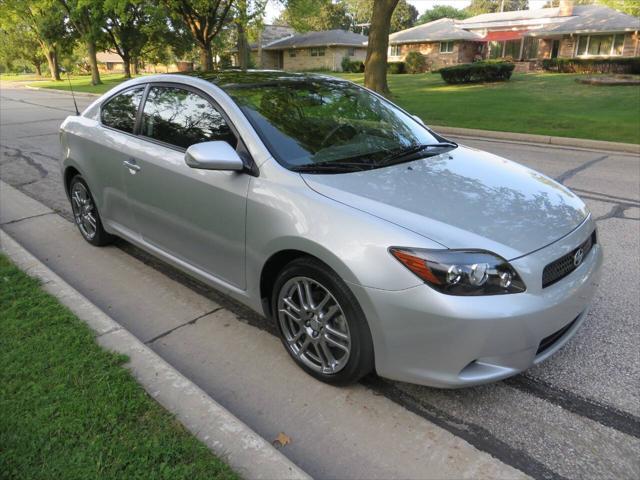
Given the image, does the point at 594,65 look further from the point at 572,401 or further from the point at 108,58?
the point at 108,58

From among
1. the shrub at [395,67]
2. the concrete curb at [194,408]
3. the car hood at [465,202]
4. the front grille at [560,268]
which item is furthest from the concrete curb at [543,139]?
the shrub at [395,67]

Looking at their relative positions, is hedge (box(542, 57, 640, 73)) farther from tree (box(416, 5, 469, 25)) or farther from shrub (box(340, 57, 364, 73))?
tree (box(416, 5, 469, 25))

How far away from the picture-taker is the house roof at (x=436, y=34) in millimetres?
39781

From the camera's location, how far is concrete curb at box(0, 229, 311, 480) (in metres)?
2.21

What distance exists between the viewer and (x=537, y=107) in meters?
15.5

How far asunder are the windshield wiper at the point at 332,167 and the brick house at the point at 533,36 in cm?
3561

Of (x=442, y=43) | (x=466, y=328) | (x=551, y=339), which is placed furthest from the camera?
(x=442, y=43)

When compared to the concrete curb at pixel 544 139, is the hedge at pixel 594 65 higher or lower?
higher

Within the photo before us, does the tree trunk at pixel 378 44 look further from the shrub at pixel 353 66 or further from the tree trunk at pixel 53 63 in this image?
the tree trunk at pixel 53 63

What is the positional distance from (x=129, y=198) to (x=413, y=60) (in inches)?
1463

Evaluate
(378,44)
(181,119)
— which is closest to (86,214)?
(181,119)

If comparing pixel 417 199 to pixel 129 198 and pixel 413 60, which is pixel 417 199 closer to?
pixel 129 198

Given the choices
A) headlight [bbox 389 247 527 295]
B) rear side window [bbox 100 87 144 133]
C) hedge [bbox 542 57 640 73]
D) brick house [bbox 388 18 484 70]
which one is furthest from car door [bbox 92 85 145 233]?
brick house [bbox 388 18 484 70]

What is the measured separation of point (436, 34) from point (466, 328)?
42812 mm
